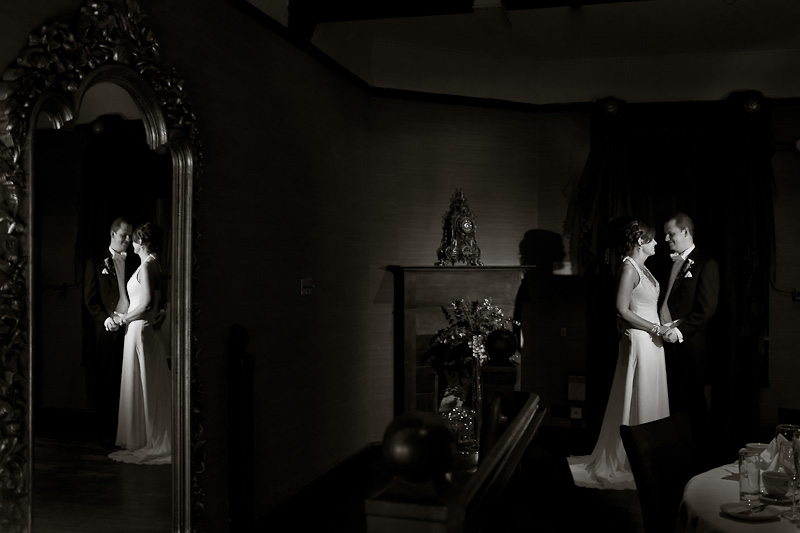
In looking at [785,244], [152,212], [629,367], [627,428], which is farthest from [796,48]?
[152,212]

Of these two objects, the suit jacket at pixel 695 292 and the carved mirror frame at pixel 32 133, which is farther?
the suit jacket at pixel 695 292

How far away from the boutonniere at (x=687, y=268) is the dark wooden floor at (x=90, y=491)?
153 inches

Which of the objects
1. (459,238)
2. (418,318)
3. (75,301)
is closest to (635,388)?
(418,318)

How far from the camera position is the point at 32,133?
97.7 inches

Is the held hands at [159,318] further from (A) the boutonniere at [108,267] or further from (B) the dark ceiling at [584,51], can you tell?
(B) the dark ceiling at [584,51]

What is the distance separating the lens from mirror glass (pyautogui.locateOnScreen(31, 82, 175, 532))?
2547 mm

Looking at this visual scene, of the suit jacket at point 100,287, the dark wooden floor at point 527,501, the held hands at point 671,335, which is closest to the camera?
the dark wooden floor at point 527,501

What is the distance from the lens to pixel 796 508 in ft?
7.59

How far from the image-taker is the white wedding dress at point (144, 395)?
2949 mm

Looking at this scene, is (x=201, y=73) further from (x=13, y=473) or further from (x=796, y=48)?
(x=796, y=48)

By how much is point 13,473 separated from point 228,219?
1731 millimetres

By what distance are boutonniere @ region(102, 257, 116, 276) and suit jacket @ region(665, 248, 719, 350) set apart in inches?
159

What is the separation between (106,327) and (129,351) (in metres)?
0.18

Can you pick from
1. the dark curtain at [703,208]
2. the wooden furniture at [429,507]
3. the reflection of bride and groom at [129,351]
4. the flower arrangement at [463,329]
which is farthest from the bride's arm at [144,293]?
the dark curtain at [703,208]
